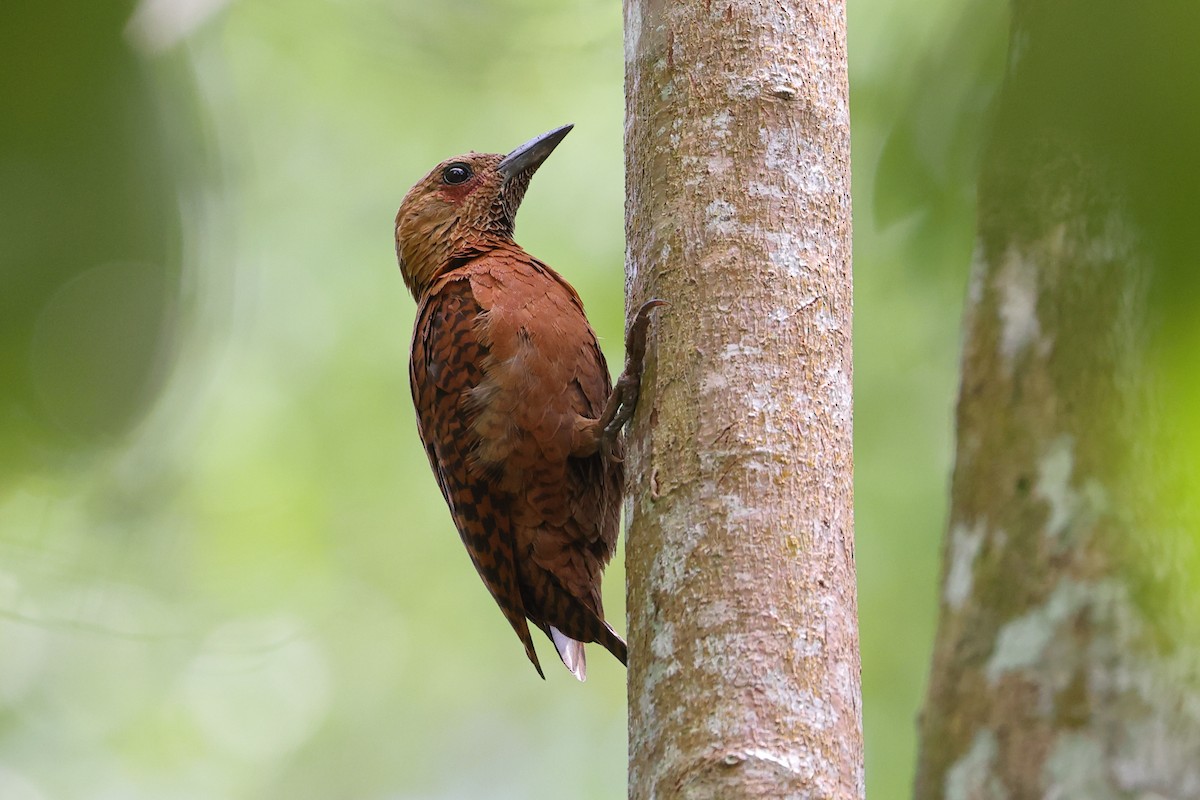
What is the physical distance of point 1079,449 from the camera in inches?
102

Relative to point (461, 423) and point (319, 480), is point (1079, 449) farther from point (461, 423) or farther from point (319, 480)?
point (319, 480)

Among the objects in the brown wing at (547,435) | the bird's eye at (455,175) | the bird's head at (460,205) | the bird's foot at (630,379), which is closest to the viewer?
the bird's foot at (630,379)

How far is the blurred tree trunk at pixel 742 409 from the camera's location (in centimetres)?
189

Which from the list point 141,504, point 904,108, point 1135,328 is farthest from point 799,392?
point 141,504

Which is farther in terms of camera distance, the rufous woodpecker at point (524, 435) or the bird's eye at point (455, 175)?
the bird's eye at point (455, 175)

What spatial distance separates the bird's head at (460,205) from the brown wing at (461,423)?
440 millimetres

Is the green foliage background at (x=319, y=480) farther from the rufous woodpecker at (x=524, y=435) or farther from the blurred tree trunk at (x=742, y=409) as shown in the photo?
the blurred tree trunk at (x=742, y=409)

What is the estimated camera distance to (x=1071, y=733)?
2.38 meters

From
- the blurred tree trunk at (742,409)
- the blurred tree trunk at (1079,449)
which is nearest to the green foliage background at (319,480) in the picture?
the blurred tree trunk at (1079,449)

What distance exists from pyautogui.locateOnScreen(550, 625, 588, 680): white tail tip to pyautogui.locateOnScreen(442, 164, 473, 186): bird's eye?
4.63ft

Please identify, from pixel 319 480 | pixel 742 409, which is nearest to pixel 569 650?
pixel 742 409

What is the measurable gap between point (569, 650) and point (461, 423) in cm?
74

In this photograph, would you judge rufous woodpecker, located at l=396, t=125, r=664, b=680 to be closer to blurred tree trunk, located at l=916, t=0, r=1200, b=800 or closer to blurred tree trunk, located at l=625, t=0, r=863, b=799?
blurred tree trunk, located at l=625, t=0, r=863, b=799

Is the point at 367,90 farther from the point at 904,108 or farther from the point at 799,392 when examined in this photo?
the point at 799,392
